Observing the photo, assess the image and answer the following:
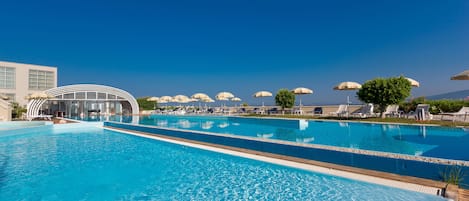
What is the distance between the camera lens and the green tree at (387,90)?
11883mm

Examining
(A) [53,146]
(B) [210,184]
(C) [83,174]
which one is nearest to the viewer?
(B) [210,184]

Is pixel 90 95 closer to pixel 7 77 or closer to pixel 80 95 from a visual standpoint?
pixel 80 95

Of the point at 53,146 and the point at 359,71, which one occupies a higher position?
the point at 359,71

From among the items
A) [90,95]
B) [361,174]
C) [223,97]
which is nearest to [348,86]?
[223,97]

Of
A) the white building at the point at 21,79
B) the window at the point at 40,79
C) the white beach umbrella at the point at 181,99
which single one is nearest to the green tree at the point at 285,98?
the white beach umbrella at the point at 181,99

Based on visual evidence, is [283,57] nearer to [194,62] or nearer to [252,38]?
[252,38]

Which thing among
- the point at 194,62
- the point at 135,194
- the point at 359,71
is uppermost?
the point at 194,62

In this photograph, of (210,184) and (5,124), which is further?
(5,124)

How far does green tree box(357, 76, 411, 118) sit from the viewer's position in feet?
39.0

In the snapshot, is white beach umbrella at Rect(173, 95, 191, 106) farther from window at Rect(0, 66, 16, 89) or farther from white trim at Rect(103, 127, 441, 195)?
window at Rect(0, 66, 16, 89)

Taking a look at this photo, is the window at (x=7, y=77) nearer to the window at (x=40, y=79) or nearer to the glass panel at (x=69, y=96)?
the window at (x=40, y=79)

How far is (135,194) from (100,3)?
69.3 feet

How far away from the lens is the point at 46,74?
33.3m

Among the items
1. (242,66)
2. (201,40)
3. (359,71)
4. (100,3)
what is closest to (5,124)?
(100,3)
